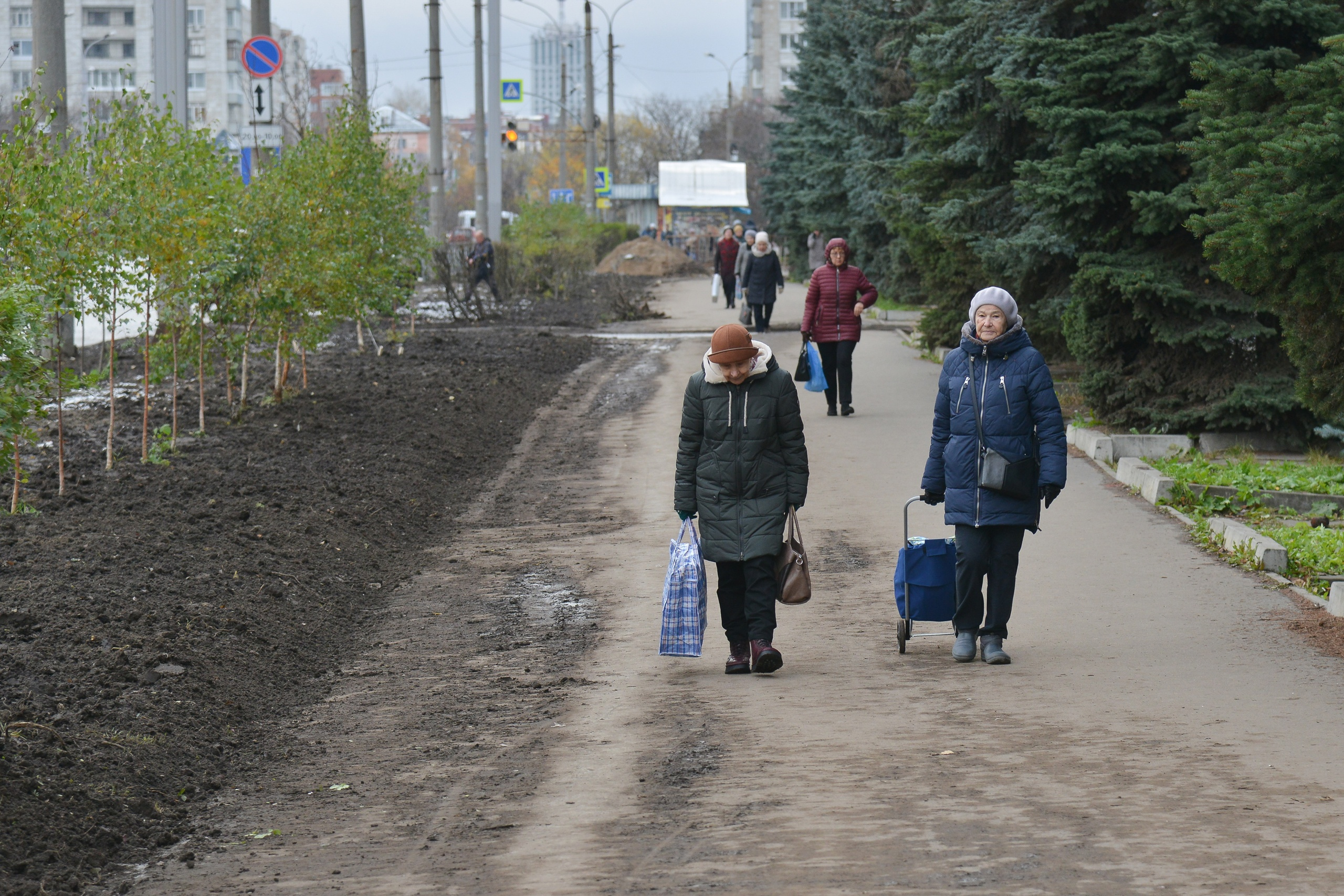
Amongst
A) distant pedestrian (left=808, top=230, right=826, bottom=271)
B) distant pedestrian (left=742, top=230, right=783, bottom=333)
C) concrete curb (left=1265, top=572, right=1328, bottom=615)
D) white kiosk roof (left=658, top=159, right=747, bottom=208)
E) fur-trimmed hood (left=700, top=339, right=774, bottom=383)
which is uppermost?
white kiosk roof (left=658, top=159, right=747, bottom=208)

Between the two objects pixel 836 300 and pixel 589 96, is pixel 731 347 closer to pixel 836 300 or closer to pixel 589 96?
pixel 836 300

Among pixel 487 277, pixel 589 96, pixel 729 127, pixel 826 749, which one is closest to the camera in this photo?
pixel 826 749

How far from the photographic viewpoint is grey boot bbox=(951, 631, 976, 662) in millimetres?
7055

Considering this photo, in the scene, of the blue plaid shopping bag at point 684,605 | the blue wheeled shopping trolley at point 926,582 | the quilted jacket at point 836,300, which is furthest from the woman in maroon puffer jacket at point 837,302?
the blue plaid shopping bag at point 684,605

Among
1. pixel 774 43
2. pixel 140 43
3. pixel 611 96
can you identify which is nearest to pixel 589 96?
pixel 611 96

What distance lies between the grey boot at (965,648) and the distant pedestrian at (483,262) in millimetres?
24091

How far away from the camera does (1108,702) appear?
6207mm

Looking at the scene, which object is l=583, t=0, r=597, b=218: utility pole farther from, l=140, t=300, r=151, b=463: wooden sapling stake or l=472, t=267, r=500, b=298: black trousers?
l=140, t=300, r=151, b=463: wooden sapling stake

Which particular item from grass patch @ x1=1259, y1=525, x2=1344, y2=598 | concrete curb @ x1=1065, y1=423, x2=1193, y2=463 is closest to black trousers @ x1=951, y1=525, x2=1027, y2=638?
grass patch @ x1=1259, y1=525, x2=1344, y2=598

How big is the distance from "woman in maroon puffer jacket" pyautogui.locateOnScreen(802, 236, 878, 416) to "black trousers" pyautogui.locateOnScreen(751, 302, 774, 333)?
998 cm

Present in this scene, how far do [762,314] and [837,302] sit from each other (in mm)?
10938

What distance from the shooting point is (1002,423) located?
6898mm

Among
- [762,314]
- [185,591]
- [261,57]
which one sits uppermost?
[261,57]

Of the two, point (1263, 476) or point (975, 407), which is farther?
point (1263, 476)
